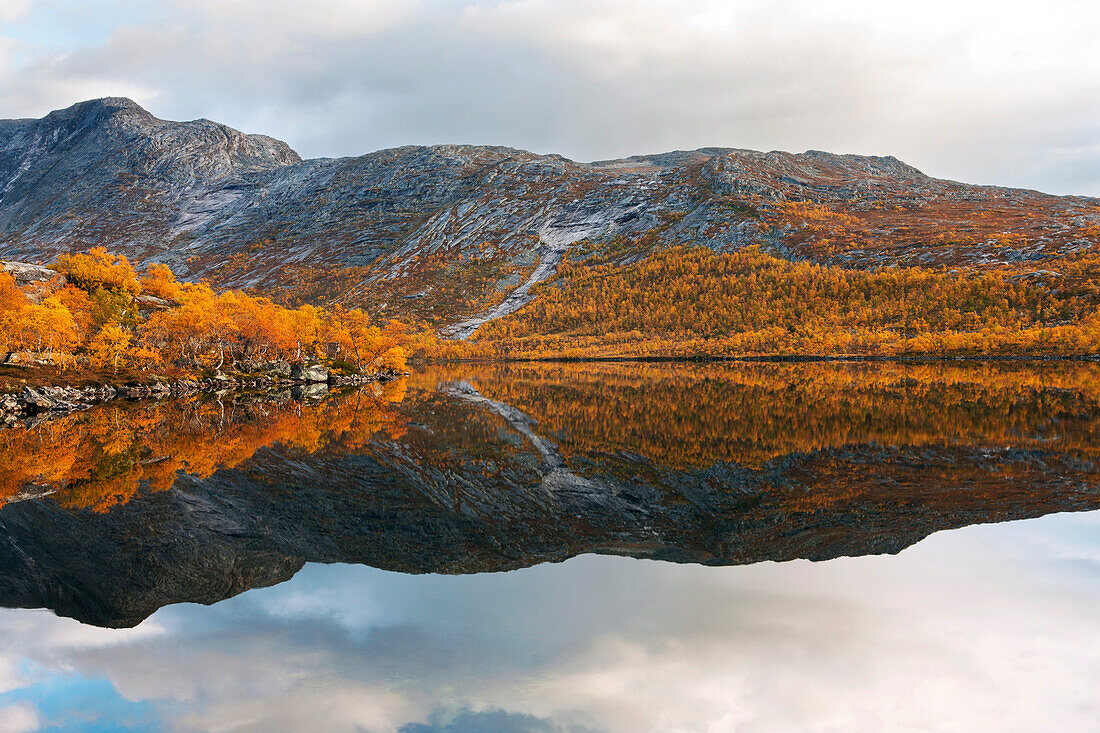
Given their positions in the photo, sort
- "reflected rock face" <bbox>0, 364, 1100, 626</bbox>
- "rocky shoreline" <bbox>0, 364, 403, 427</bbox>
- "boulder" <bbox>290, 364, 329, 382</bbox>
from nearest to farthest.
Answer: "reflected rock face" <bbox>0, 364, 1100, 626</bbox> → "rocky shoreline" <bbox>0, 364, 403, 427</bbox> → "boulder" <bbox>290, 364, 329, 382</bbox>

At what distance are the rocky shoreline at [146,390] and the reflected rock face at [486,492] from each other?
1370 centimetres

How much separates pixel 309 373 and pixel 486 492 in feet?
261

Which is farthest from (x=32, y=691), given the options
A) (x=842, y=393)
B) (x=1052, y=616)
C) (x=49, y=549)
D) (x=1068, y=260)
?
(x=1068, y=260)

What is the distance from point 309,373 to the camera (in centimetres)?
9356

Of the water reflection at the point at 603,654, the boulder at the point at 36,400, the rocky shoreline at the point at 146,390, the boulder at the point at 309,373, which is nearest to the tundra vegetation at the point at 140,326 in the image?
the boulder at the point at 309,373

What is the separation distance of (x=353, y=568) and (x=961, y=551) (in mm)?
14413

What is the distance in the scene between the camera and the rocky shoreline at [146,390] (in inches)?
1901

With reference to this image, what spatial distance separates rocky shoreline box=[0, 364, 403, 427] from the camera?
48.3 meters

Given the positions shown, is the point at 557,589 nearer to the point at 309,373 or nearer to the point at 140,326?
the point at 140,326

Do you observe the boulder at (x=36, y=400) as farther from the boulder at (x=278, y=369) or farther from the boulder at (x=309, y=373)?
the boulder at (x=309, y=373)

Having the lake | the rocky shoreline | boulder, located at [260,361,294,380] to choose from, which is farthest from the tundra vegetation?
the lake

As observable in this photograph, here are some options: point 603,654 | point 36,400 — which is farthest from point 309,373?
point 603,654

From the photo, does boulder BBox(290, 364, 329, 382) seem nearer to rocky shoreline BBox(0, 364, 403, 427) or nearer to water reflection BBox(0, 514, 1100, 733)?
rocky shoreline BBox(0, 364, 403, 427)

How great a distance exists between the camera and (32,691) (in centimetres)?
894
